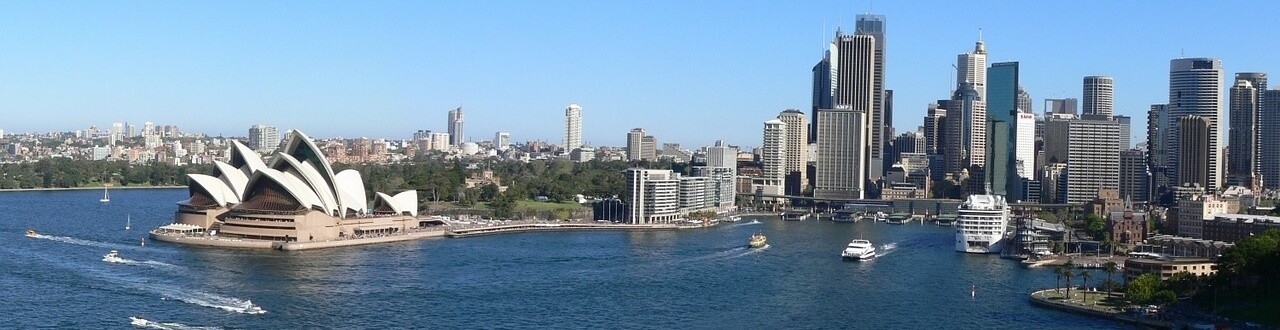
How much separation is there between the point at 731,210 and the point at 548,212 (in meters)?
9.44

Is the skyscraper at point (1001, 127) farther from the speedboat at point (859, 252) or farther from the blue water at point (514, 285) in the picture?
the speedboat at point (859, 252)

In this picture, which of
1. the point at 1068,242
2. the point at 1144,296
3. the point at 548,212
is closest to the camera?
the point at 1144,296

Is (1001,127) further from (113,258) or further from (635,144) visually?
(113,258)

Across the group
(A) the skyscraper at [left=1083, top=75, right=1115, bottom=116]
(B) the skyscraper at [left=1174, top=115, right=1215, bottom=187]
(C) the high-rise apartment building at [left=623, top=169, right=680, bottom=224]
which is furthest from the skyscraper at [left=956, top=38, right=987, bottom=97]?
(C) the high-rise apartment building at [left=623, top=169, right=680, bottom=224]

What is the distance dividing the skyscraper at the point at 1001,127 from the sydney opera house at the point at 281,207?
3158 cm

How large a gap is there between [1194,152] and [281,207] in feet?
133

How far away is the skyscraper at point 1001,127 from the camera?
60938mm

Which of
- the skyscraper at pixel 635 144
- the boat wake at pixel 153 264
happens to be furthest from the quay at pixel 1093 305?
the skyscraper at pixel 635 144

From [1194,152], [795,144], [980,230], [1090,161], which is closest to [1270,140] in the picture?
[1194,152]

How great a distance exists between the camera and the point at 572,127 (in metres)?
116

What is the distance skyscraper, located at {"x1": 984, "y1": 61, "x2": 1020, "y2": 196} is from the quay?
35744 millimetres

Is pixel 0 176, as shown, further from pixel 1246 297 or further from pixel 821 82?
pixel 1246 297

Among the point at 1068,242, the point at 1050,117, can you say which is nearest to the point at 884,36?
the point at 1050,117

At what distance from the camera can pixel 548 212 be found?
42344 mm
